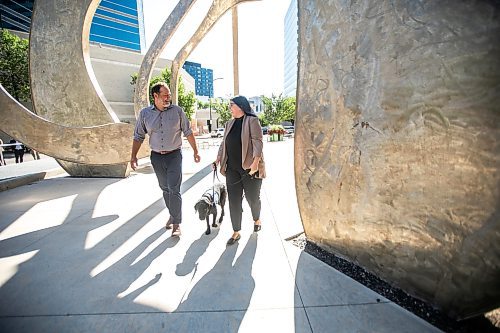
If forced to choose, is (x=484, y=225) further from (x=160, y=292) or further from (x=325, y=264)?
(x=160, y=292)

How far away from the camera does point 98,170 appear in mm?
7238

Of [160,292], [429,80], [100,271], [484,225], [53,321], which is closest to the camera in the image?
[484,225]

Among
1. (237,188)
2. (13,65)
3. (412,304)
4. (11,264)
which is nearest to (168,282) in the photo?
(237,188)

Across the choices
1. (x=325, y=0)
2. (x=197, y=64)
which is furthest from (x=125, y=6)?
(x=197, y=64)

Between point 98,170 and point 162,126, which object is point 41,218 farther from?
point 98,170

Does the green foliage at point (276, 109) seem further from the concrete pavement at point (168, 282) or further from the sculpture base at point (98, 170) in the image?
the concrete pavement at point (168, 282)

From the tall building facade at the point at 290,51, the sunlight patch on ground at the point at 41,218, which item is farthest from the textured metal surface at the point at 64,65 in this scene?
the tall building facade at the point at 290,51

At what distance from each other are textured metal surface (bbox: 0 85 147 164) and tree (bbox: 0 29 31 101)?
894 inches

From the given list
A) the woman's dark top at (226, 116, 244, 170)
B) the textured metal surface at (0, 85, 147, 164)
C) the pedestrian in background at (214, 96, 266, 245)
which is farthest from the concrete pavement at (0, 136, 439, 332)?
the textured metal surface at (0, 85, 147, 164)

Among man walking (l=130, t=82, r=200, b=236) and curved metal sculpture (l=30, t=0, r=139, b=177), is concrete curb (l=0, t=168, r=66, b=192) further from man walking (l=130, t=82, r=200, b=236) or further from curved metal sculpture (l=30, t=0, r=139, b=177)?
man walking (l=130, t=82, r=200, b=236)

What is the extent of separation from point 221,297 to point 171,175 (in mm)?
1766

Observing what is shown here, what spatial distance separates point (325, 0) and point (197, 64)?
180 meters

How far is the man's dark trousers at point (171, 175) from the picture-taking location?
11.0 ft

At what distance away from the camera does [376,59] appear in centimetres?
207
